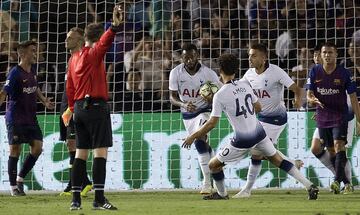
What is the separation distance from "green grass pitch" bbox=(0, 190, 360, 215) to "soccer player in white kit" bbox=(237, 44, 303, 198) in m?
0.98

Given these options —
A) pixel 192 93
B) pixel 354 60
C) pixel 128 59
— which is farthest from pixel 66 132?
pixel 354 60

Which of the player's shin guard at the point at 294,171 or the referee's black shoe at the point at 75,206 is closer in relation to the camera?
the referee's black shoe at the point at 75,206

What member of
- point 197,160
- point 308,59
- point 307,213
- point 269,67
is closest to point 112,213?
point 307,213

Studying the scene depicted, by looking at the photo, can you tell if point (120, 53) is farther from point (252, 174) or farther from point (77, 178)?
point (77, 178)

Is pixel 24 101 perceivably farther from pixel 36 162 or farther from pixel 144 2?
pixel 144 2

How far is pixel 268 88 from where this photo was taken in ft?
50.5

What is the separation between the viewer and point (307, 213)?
37.0 ft

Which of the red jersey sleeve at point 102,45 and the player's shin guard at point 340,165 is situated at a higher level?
the red jersey sleeve at point 102,45

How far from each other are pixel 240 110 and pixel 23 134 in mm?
4415

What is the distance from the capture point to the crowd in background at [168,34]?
64.0ft

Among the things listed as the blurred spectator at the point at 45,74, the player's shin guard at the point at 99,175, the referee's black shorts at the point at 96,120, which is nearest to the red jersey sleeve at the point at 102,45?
the referee's black shorts at the point at 96,120

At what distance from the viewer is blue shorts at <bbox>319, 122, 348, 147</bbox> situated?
52.3ft

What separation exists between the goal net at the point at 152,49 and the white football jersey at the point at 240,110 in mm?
4106

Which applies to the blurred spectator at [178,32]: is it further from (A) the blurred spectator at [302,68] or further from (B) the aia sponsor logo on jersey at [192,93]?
(B) the aia sponsor logo on jersey at [192,93]
